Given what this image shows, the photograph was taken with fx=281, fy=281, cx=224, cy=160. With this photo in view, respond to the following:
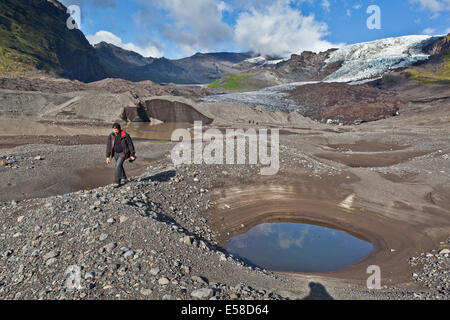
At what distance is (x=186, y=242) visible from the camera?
18.9 feet

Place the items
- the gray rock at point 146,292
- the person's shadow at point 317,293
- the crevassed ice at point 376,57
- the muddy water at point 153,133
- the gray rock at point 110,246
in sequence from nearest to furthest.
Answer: the gray rock at point 146,292, the person's shadow at point 317,293, the gray rock at point 110,246, the muddy water at point 153,133, the crevassed ice at point 376,57

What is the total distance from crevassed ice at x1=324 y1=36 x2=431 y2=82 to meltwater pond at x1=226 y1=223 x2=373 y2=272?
8774cm

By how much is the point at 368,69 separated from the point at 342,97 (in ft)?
159

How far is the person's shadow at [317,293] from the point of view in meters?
4.69

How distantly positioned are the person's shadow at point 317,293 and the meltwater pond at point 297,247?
107 cm

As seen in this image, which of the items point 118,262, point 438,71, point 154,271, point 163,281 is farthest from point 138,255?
point 438,71

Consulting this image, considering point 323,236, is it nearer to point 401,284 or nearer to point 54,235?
point 401,284

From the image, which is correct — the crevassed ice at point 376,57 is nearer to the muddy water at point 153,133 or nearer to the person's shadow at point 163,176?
the muddy water at point 153,133

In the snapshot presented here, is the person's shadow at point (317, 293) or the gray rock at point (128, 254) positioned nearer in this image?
the person's shadow at point (317, 293)

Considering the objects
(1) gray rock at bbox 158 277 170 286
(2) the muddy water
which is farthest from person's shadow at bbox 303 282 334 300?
(2) the muddy water

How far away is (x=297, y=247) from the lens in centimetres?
728

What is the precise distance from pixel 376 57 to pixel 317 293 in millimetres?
110216

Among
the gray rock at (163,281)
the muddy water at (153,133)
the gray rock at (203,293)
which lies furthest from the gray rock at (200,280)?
the muddy water at (153,133)

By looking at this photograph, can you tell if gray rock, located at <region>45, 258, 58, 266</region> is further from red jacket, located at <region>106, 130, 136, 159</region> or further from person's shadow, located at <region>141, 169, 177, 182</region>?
person's shadow, located at <region>141, 169, 177, 182</region>
